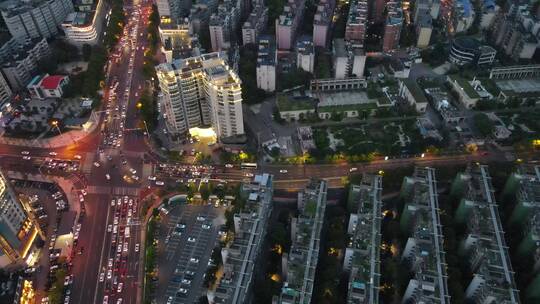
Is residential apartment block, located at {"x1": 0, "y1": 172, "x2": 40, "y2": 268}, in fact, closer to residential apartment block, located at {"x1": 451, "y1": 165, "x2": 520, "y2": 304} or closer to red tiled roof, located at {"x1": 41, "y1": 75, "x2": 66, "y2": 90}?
red tiled roof, located at {"x1": 41, "y1": 75, "x2": 66, "y2": 90}

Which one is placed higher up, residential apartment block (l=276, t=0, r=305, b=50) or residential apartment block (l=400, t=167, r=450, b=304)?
residential apartment block (l=276, t=0, r=305, b=50)

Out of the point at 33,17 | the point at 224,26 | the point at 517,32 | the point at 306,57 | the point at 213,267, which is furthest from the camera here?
the point at 33,17

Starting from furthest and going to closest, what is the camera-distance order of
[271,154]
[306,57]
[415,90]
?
[306,57]
[415,90]
[271,154]

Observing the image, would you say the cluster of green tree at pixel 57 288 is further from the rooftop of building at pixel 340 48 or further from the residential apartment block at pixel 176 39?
the rooftop of building at pixel 340 48

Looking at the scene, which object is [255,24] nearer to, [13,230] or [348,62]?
[348,62]

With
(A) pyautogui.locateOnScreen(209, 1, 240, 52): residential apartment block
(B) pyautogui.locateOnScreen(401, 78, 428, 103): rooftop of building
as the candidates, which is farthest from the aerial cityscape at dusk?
(B) pyautogui.locateOnScreen(401, 78, 428, 103): rooftop of building

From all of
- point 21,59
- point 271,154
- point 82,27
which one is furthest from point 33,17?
point 271,154

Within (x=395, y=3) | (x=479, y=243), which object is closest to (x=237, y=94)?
(x=479, y=243)
